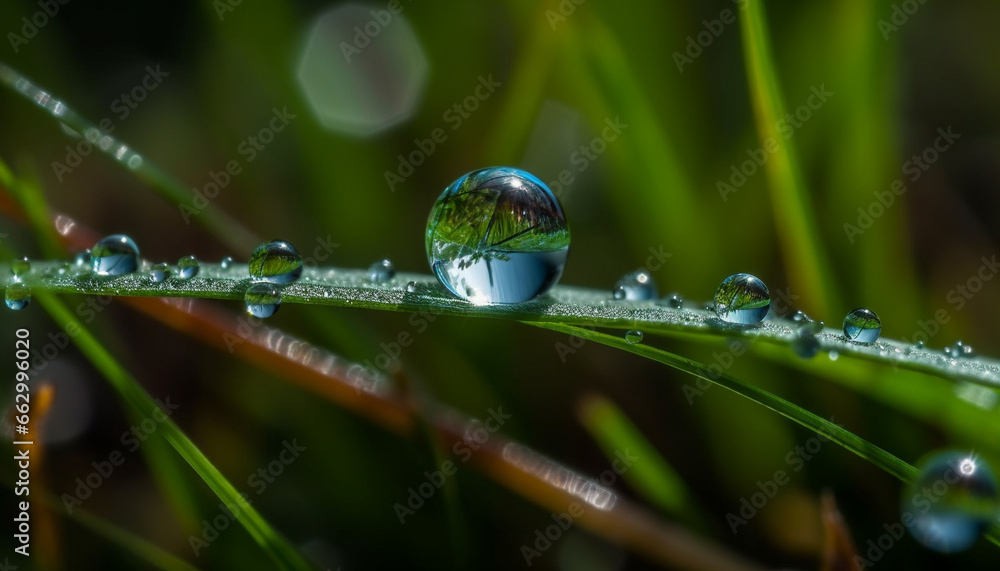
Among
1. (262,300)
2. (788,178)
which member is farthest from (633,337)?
(788,178)

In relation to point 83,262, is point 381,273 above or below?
above

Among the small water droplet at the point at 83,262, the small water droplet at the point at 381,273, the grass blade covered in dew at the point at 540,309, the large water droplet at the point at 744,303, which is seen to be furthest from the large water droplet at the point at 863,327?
the small water droplet at the point at 83,262

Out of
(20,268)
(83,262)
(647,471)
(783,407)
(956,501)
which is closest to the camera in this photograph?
(956,501)

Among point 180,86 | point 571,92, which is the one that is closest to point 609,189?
point 571,92

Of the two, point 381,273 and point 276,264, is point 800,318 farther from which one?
point 276,264

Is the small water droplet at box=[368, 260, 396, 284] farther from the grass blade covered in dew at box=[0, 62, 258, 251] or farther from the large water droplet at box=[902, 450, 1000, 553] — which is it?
the large water droplet at box=[902, 450, 1000, 553]

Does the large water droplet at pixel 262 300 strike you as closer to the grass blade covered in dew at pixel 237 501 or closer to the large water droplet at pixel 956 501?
the grass blade covered in dew at pixel 237 501
